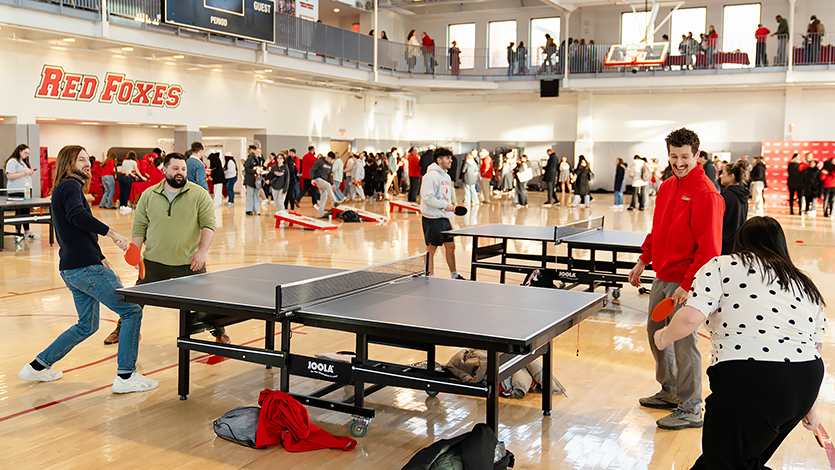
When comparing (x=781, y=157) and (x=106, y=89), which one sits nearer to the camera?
(x=106, y=89)

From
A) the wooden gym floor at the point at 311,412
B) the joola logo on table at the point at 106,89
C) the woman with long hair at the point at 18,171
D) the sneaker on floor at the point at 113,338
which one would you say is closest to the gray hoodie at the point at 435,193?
the wooden gym floor at the point at 311,412

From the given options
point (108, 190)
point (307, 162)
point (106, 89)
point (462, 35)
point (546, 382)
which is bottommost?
point (546, 382)

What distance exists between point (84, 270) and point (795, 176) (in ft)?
69.2

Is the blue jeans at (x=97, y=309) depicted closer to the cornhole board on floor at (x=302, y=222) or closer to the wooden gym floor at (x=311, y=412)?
the wooden gym floor at (x=311, y=412)

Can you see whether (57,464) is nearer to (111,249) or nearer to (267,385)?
(267,385)

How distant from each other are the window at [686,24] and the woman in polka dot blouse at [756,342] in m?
28.9

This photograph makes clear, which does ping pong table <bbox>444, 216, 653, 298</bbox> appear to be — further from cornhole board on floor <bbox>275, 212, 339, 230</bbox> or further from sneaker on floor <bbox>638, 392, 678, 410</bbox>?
cornhole board on floor <bbox>275, 212, 339, 230</bbox>

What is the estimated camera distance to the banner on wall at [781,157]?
25484 millimetres

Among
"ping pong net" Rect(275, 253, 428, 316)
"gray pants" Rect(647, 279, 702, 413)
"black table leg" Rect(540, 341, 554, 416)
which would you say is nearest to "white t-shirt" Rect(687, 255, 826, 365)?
"gray pants" Rect(647, 279, 702, 413)

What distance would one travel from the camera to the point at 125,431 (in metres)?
4.34

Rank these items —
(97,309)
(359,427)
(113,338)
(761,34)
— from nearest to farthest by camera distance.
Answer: (359,427) → (97,309) → (113,338) → (761,34)

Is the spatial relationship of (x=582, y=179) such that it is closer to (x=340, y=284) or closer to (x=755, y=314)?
(x=340, y=284)

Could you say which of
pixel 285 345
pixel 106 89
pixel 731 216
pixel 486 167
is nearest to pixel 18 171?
pixel 106 89

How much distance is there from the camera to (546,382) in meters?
4.78
